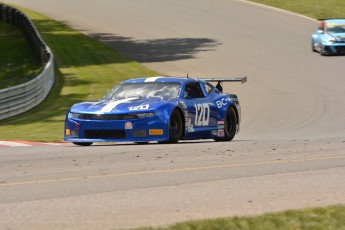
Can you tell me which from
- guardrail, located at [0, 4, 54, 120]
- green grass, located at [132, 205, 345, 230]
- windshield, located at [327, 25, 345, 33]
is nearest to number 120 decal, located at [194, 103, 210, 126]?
guardrail, located at [0, 4, 54, 120]

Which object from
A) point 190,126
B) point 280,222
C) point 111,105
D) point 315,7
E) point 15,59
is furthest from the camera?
point 315,7

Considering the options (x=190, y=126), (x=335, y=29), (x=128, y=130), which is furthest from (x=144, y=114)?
(x=335, y=29)

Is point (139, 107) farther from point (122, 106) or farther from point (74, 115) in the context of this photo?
point (74, 115)

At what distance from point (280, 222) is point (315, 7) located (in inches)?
1900

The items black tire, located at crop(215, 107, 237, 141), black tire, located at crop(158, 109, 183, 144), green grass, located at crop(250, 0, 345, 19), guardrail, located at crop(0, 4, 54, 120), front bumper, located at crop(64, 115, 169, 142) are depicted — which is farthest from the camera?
green grass, located at crop(250, 0, 345, 19)

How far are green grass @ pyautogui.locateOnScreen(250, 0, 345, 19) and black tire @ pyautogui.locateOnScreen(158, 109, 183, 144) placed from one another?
36.7 m

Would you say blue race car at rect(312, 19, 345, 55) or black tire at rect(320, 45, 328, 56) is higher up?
blue race car at rect(312, 19, 345, 55)

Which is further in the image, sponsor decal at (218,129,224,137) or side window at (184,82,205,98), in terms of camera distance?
sponsor decal at (218,129,224,137)

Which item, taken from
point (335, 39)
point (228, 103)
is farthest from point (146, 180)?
point (335, 39)

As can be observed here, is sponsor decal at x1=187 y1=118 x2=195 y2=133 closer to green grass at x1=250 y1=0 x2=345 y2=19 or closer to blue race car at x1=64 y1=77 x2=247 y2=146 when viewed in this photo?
blue race car at x1=64 y1=77 x2=247 y2=146

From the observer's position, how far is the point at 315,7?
54.1 metres

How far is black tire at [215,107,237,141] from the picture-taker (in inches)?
672

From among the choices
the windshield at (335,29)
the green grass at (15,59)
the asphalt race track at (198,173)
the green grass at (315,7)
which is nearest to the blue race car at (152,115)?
the asphalt race track at (198,173)

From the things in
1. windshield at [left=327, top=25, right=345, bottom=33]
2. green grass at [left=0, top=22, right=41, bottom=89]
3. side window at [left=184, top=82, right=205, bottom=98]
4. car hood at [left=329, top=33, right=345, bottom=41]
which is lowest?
green grass at [left=0, top=22, right=41, bottom=89]
